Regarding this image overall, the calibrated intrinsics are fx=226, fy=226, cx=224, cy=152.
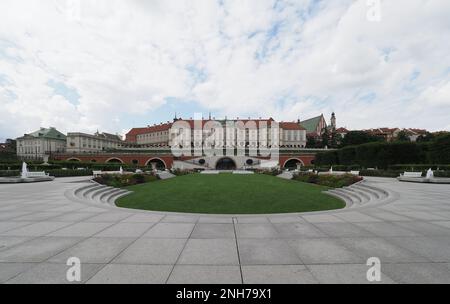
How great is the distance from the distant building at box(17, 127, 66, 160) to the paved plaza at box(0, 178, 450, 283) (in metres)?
99.0

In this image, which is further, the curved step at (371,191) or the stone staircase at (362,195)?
the curved step at (371,191)

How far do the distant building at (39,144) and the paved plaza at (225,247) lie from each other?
9897cm

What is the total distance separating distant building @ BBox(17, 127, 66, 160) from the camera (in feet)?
287

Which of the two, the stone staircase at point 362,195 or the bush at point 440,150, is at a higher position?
the bush at point 440,150

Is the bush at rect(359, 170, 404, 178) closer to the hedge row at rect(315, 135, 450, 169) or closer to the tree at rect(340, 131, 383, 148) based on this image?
the hedge row at rect(315, 135, 450, 169)

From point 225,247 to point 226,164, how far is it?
2976 inches

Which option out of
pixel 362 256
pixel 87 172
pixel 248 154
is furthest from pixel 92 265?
pixel 248 154

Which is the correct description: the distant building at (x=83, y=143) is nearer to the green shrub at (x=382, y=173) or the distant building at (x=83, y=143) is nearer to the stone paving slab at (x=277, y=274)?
the green shrub at (x=382, y=173)

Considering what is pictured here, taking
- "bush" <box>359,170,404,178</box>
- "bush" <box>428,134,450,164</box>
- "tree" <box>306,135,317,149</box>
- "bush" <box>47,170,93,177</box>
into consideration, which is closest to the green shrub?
"bush" <box>359,170,404,178</box>

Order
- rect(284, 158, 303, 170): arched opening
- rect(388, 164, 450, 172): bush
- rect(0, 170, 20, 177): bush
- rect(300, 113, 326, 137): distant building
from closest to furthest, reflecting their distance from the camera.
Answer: rect(0, 170, 20, 177): bush
rect(388, 164, 450, 172): bush
rect(284, 158, 303, 170): arched opening
rect(300, 113, 326, 137): distant building

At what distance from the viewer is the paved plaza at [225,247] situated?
3744 millimetres

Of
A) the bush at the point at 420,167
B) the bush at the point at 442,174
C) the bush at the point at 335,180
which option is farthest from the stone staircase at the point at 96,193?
the bush at the point at 420,167

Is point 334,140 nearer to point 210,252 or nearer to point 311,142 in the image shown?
point 311,142
